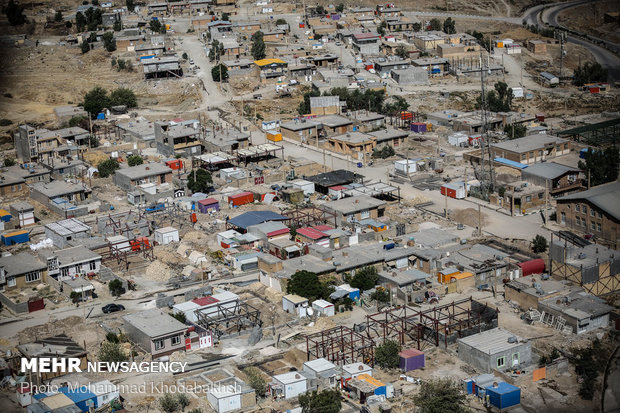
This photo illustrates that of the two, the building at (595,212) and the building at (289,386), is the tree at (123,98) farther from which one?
the building at (289,386)

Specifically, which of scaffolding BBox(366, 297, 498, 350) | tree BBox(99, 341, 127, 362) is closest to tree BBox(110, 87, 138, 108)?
tree BBox(99, 341, 127, 362)

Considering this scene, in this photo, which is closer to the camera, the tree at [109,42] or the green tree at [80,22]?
the tree at [109,42]

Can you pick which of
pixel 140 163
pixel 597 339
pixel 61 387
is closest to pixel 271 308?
pixel 61 387

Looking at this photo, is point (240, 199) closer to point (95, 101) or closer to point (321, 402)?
point (321, 402)

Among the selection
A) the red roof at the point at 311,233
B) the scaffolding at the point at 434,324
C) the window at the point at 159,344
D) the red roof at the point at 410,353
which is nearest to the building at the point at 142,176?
the red roof at the point at 311,233

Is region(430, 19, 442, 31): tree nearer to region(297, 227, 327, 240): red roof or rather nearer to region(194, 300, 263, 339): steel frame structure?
region(297, 227, 327, 240): red roof
